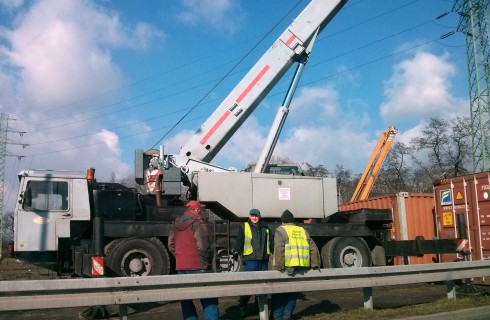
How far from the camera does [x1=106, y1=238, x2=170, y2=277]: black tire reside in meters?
9.86

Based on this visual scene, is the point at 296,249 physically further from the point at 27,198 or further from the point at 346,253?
the point at 27,198

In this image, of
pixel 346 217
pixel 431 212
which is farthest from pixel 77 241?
pixel 431 212

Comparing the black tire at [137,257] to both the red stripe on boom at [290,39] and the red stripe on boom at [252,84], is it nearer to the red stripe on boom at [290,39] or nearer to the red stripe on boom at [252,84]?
the red stripe on boom at [252,84]

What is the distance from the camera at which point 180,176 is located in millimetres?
12031

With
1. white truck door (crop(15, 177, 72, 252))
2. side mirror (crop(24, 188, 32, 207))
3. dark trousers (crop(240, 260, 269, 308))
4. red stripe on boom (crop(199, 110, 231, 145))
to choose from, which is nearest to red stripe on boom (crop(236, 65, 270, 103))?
red stripe on boom (crop(199, 110, 231, 145))

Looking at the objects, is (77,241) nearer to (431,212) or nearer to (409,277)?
(409,277)

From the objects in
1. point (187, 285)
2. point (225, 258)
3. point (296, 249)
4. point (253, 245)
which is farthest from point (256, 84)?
point (187, 285)

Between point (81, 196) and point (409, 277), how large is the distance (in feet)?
21.9

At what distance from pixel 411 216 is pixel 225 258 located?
6.81m

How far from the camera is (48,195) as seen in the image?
10.4m

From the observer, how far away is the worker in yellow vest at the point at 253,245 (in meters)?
7.96

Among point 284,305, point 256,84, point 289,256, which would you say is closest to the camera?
point 289,256

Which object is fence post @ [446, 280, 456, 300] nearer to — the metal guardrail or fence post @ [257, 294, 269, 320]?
the metal guardrail

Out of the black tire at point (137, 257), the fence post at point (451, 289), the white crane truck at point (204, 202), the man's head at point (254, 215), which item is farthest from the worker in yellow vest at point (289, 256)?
the black tire at point (137, 257)
